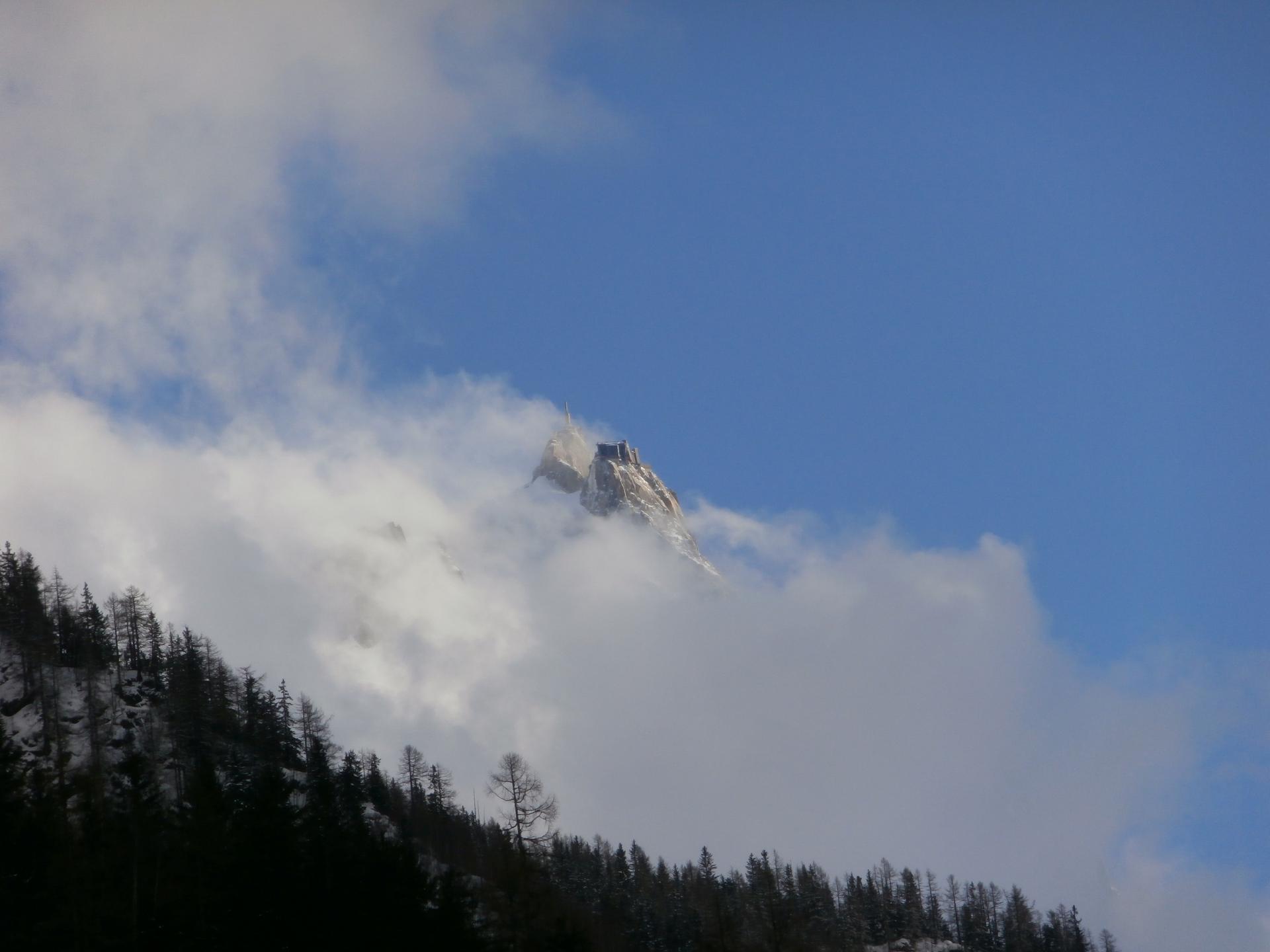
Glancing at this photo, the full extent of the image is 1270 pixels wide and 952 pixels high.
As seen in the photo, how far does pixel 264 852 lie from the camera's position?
40562 mm

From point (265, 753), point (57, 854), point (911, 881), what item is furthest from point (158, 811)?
point (911, 881)

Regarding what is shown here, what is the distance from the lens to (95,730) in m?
92.2

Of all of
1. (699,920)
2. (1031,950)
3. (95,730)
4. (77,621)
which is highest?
(77,621)

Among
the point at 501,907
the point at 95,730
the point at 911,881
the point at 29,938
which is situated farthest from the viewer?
the point at 911,881

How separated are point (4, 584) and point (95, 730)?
112 feet

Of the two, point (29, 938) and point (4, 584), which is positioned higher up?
point (4, 584)

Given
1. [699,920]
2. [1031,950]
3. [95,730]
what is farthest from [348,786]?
[1031,950]

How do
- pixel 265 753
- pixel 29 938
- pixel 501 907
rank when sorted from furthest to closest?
1. pixel 265 753
2. pixel 501 907
3. pixel 29 938

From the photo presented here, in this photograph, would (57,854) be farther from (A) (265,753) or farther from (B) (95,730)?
(A) (265,753)

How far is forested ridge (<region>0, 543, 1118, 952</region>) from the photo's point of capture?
38.8 m

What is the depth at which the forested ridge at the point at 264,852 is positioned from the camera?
3884cm

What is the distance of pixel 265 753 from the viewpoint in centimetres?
10600

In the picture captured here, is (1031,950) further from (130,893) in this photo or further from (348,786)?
(130,893)

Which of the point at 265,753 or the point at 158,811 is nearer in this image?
the point at 158,811
